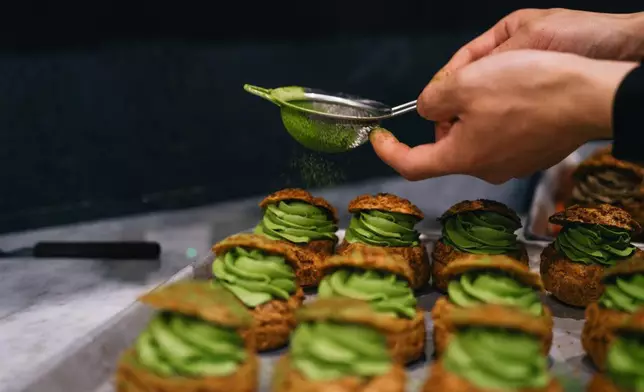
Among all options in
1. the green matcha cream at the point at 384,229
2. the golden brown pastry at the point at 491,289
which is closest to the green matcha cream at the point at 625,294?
the golden brown pastry at the point at 491,289

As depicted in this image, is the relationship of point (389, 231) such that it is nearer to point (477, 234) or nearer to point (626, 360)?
point (477, 234)

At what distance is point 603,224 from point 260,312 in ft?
4.58

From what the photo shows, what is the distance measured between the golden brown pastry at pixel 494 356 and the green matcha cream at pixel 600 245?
105cm

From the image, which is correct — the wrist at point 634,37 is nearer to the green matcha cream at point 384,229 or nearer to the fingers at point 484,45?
the fingers at point 484,45

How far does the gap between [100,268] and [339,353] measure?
177 cm

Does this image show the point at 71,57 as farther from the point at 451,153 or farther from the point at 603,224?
the point at 603,224

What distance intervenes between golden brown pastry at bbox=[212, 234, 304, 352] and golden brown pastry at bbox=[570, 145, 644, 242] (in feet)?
6.00

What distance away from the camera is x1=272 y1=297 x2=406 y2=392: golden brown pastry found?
1.67 metres

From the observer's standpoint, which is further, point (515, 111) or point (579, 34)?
point (579, 34)

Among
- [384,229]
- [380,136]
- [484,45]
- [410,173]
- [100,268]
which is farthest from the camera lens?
[100,268]

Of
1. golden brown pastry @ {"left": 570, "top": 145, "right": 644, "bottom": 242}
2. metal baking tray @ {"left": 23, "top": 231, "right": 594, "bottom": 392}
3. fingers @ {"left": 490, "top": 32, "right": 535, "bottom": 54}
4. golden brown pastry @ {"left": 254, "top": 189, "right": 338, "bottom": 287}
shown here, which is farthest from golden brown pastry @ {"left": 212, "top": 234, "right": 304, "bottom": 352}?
golden brown pastry @ {"left": 570, "top": 145, "right": 644, "bottom": 242}

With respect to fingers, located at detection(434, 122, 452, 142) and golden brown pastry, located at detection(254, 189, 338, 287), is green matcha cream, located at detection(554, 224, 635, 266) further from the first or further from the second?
golden brown pastry, located at detection(254, 189, 338, 287)

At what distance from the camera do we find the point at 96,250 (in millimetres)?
3189

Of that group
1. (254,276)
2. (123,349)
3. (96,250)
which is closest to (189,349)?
(123,349)
